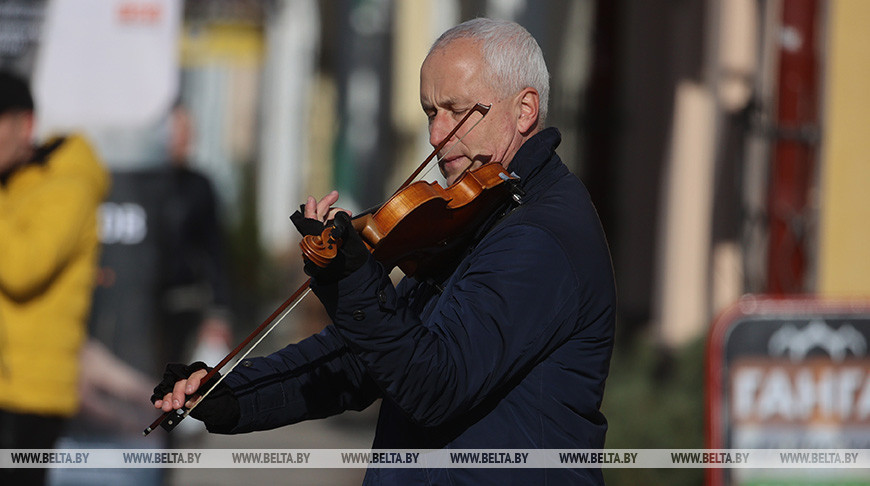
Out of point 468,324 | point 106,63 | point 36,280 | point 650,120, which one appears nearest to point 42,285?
point 36,280

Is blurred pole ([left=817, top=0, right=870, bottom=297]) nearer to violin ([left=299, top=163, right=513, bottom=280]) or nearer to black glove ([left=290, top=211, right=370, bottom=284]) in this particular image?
violin ([left=299, top=163, right=513, bottom=280])

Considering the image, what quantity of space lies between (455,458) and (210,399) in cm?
52

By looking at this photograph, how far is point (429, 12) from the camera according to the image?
1250 cm

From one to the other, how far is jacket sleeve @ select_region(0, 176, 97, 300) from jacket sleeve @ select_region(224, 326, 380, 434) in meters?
2.23

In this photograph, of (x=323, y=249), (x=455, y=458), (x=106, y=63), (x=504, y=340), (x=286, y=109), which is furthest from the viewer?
(x=286, y=109)

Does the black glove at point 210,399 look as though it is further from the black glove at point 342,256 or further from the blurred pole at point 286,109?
the blurred pole at point 286,109

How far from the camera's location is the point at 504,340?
2.18 meters

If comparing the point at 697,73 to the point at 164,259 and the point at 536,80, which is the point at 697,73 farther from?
the point at 536,80

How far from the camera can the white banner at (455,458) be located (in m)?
2.29

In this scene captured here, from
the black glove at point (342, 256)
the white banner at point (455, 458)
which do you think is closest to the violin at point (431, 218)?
the black glove at point (342, 256)

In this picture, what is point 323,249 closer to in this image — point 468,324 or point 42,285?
point 468,324

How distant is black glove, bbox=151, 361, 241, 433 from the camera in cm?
239

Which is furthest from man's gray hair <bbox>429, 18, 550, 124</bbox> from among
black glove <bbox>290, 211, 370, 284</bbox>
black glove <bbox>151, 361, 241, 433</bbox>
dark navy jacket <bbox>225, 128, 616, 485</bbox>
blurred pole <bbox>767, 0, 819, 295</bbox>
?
blurred pole <bbox>767, 0, 819, 295</bbox>

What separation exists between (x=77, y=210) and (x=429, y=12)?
8.08 meters
